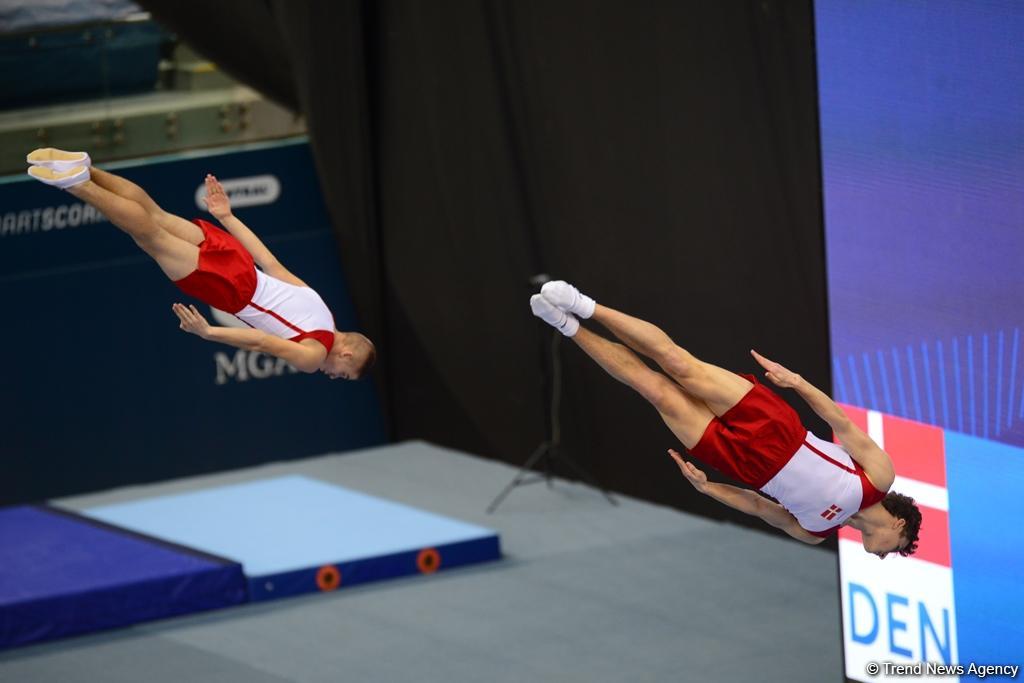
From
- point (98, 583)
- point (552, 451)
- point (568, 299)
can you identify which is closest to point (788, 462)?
point (568, 299)

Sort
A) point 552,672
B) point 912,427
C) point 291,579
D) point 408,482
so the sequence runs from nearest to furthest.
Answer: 1. point 912,427
2. point 552,672
3. point 291,579
4. point 408,482

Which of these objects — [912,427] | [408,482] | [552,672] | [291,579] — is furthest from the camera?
[408,482]

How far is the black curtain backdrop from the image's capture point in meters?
8.02

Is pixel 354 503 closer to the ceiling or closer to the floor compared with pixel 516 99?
closer to the floor

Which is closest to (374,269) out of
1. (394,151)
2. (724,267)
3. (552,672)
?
(394,151)

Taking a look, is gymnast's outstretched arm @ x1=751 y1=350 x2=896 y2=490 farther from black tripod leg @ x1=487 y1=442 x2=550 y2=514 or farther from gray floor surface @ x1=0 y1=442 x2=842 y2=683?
black tripod leg @ x1=487 y1=442 x2=550 y2=514

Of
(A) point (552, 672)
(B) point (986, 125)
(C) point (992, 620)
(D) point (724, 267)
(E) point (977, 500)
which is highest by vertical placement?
(B) point (986, 125)

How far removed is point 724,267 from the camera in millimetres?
8359

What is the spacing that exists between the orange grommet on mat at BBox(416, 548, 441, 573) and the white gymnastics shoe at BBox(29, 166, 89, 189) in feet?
11.3

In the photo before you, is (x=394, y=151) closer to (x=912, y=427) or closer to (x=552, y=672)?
(x=552, y=672)

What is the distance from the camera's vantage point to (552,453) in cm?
970

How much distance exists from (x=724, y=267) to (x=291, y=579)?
2.53m

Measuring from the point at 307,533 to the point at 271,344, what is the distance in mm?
3071

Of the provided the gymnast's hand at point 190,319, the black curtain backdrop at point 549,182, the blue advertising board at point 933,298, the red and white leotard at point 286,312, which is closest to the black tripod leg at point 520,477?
the black curtain backdrop at point 549,182
